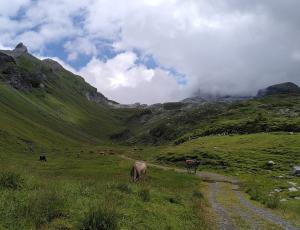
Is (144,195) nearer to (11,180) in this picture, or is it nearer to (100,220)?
(11,180)

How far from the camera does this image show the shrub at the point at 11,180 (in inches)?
893

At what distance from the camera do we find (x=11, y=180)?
2306cm

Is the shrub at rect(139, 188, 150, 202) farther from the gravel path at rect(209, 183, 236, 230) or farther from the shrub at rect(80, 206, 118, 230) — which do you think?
the shrub at rect(80, 206, 118, 230)

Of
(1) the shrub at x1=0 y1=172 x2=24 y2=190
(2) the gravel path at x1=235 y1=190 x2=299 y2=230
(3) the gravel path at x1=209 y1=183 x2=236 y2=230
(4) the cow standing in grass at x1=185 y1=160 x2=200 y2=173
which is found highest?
(1) the shrub at x1=0 y1=172 x2=24 y2=190

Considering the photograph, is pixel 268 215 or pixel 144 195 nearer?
pixel 144 195

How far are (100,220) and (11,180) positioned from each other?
8200 millimetres

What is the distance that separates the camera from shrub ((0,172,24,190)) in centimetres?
2269

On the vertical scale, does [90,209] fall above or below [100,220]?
above

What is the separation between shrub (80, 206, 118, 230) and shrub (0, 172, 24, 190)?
712cm

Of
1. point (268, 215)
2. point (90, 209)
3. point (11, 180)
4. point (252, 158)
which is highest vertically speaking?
point (11, 180)

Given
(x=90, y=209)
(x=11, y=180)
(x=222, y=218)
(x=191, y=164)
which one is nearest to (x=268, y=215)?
(x=222, y=218)

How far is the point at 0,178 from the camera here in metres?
23.0

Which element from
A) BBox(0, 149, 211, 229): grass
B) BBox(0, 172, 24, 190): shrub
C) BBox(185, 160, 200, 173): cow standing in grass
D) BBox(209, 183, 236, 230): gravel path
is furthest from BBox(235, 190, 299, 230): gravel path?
BBox(185, 160, 200, 173): cow standing in grass

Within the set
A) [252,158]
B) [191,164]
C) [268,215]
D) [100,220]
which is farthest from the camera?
[252,158]
